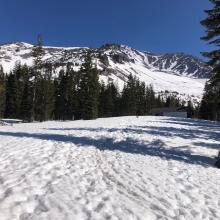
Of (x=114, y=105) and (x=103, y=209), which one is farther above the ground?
(x=114, y=105)

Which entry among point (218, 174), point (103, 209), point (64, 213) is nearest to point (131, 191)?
point (103, 209)

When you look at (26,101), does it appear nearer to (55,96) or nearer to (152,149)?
(55,96)

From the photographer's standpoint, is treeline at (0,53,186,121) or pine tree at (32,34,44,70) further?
treeline at (0,53,186,121)

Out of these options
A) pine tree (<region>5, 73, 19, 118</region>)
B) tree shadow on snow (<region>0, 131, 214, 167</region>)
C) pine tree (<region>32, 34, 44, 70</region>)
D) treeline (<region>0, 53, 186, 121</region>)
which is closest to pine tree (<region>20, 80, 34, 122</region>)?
treeline (<region>0, 53, 186, 121</region>)

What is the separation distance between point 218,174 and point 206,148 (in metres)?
7.22

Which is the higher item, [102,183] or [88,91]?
[88,91]

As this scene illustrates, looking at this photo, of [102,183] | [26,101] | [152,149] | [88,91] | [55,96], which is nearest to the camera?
[102,183]

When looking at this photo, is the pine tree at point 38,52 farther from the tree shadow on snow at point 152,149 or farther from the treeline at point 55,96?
the tree shadow on snow at point 152,149

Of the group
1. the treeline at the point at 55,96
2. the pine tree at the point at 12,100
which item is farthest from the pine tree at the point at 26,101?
the pine tree at the point at 12,100

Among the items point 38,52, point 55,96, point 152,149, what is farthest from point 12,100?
point 152,149

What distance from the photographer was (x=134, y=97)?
97.2 m

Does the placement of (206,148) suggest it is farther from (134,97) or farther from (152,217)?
(134,97)

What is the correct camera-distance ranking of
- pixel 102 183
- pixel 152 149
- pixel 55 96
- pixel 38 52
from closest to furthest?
pixel 102 183
pixel 152 149
pixel 38 52
pixel 55 96

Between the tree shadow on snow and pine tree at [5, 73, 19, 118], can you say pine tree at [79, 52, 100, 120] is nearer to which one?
pine tree at [5, 73, 19, 118]
